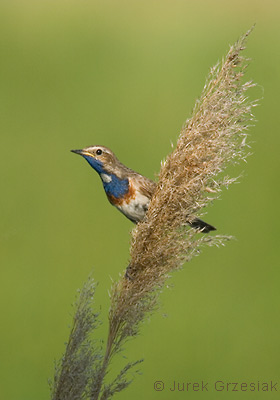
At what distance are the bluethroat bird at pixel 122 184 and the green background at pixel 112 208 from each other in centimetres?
179

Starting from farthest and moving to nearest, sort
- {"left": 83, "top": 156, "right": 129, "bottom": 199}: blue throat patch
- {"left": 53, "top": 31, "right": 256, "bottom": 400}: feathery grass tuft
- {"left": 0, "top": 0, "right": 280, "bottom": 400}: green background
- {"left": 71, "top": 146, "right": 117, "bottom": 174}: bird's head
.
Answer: {"left": 0, "top": 0, "right": 280, "bottom": 400}: green background → {"left": 83, "top": 156, "right": 129, "bottom": 199}: blue throat patch → {"left": 71, "top": 146, "right": 117, "bottom": 174}: bird's head → {"left": 53, "top": 31, "right": 256, "bottom": 400}: feathery grass tuft

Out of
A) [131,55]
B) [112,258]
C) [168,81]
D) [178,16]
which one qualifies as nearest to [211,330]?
[112,258]

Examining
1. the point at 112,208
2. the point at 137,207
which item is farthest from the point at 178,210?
the point at 112,208

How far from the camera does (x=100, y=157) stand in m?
4.17

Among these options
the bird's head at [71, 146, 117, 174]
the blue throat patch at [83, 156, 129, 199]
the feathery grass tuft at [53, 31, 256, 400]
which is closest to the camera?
the feathery grass tuft at [53, 31, 256, 400]

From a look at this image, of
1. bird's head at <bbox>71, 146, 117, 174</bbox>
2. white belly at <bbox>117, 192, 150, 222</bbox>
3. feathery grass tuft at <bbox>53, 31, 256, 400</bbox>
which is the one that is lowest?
feathery grass tuft at <bbox>53, 31, 256, 400</bbox>

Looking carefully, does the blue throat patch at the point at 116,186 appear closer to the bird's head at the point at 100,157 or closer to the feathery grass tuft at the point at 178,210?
the bird's head at the point at 100,157

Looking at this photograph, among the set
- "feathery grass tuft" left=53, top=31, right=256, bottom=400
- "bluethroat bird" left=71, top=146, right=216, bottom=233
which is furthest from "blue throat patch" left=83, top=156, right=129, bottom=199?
"feathery grass tuft" left=53, top=31, right=256, bottom=400

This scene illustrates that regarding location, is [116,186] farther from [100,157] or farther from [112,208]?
[112,208]

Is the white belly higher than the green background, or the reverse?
the green background

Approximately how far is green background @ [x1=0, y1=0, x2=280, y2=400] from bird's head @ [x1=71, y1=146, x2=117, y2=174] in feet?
6.15

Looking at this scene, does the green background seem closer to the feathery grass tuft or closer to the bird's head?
the bird's head

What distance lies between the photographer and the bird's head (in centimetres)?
412

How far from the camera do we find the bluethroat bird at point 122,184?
13.7 feet
